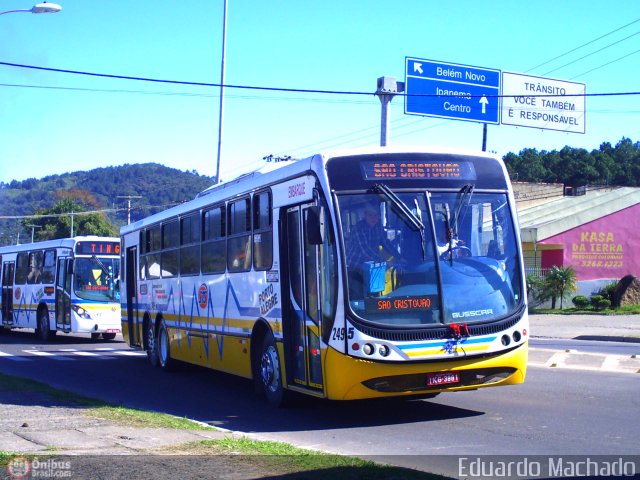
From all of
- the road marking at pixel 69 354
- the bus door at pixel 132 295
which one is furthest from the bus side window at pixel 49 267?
the bus door at pixel 132 295

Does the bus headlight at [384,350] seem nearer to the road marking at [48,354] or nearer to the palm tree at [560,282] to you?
the road marking at [48,354]

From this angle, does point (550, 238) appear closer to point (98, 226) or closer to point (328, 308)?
point (328, 308)

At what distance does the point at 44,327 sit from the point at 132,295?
10057 millimetres

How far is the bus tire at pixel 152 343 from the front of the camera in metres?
19.0

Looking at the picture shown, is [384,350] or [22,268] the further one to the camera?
[22,268]

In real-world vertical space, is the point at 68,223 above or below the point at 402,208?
above

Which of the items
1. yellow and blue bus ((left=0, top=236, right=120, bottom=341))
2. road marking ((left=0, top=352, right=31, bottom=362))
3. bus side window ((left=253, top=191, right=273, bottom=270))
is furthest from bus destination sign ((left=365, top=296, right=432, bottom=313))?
yellow and blue bus ((left=0, top=236, right=120, bottom=341))

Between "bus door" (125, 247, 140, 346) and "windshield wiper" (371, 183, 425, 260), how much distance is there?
1138 centimetres

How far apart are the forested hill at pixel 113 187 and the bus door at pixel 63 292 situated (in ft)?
343

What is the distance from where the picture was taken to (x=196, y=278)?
15898 mm

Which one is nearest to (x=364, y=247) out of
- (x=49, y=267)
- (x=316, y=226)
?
(x=316, y=226)

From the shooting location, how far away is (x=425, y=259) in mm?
10438

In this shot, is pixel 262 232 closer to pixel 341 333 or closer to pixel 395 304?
pixel 341 333

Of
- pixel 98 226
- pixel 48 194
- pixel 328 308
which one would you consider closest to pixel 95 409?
pixel 328 308
